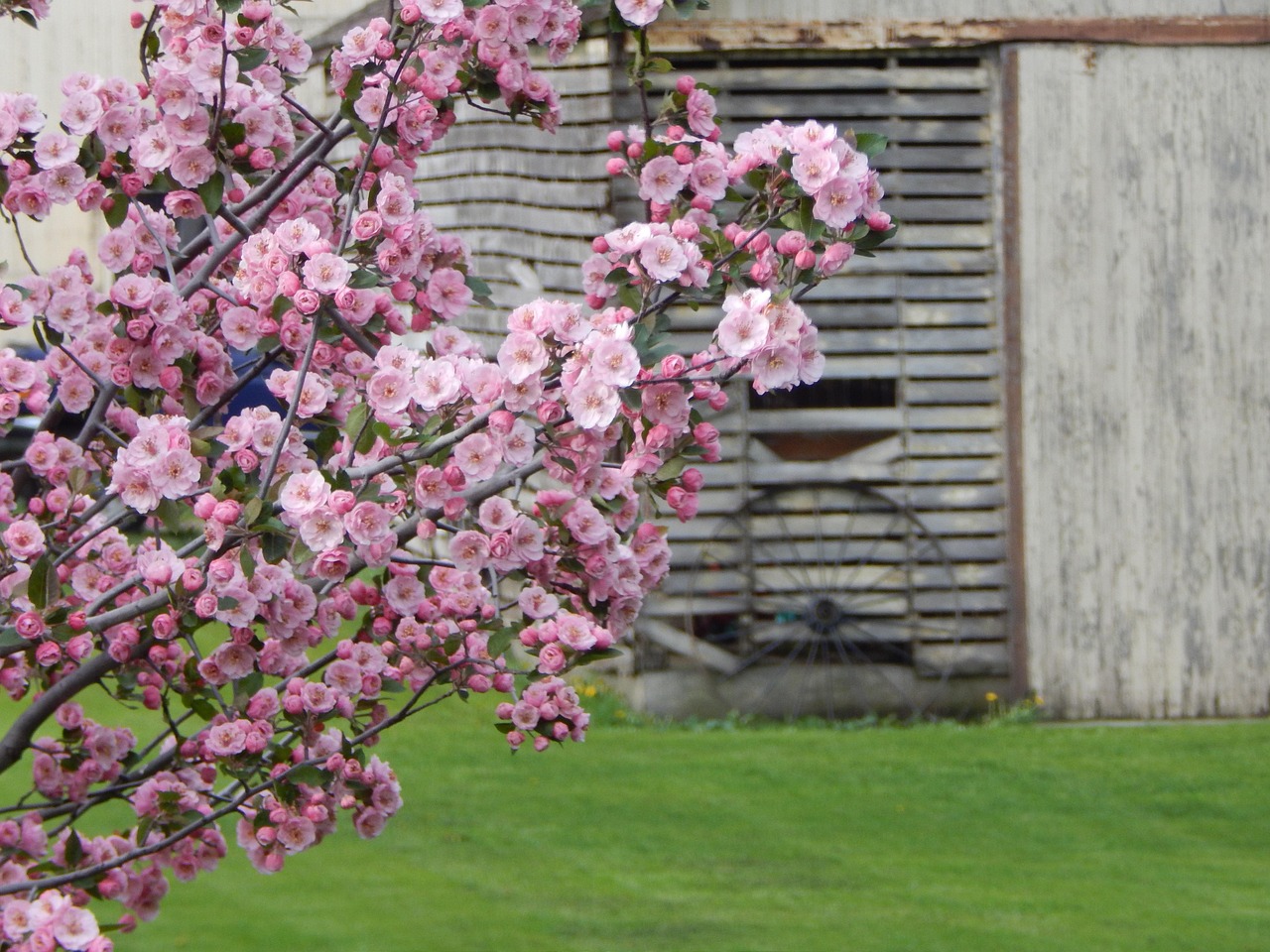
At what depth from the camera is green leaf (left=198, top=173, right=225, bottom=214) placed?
3.49 meters

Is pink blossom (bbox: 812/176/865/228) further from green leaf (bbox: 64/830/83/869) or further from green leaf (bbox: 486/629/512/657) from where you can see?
green leaf (bbox: 64/830/83/869)

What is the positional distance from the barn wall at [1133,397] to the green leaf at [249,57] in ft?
22.3

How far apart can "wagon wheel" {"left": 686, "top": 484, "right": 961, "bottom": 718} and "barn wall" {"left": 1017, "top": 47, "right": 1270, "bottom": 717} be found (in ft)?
1.82

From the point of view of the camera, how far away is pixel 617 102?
31.8ft

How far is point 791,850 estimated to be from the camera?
7.14 m

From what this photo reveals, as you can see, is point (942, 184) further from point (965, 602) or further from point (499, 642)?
point (499, 642)

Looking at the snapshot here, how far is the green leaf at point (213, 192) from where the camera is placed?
138 inches

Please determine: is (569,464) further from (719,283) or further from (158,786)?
(158,786)

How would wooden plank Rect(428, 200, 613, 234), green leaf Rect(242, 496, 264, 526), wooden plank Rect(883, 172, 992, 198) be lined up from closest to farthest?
green leaf Rect(242, 496, 264, 526) < wooden plank Rect(883, 172, 992, 198) < wooden plank Rect(428, 200, 613, 234)

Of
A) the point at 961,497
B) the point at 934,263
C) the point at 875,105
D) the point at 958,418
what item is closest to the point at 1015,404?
the point at 958,418

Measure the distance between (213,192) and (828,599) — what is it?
6.58 meters

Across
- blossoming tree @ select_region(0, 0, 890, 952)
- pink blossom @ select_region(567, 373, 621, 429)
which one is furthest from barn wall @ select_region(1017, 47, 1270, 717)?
pink blossom @ select_region(567, 373, 621, 429)

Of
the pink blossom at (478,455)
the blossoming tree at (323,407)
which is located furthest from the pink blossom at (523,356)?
the pink blossom at (478,455)

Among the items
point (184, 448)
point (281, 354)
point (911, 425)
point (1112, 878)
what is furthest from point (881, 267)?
point (184, 448)
